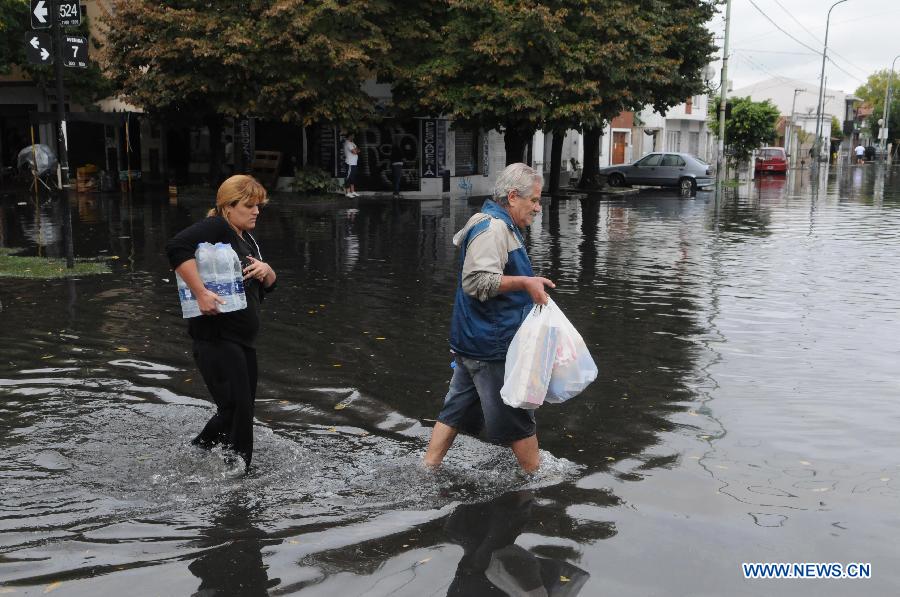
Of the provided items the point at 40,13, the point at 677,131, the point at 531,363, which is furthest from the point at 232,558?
the point at 677,131

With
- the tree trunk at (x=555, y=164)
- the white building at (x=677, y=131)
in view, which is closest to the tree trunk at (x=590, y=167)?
the tree trunk at (x=555, y=164)

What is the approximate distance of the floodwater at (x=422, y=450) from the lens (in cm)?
427

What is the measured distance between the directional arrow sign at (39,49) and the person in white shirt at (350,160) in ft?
56.8

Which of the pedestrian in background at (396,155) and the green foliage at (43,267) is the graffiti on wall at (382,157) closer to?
the pedestrian in background at (396,155)

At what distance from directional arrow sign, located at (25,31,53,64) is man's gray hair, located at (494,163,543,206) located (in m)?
9.02

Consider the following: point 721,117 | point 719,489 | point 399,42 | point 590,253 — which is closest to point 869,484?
point 719,489

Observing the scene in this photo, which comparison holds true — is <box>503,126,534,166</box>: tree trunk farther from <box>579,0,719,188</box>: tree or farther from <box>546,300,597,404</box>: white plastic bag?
<box>546,300,597,404</box>: white plastic bag

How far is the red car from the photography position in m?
54.2

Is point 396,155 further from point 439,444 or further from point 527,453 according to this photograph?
point 527,453

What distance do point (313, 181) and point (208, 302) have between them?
2445 centimetres

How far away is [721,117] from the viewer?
40.7m

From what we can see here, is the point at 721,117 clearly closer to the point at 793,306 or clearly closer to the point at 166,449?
the point at 793,306

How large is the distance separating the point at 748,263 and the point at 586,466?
1014 cm

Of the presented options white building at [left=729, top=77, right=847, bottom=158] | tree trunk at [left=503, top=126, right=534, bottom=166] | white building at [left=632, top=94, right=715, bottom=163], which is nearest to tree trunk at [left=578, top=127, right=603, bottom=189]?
tree trunk at [left=503, top=126, right=534, bottom=166]
